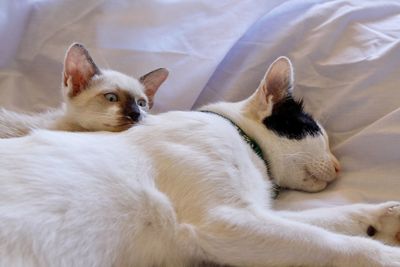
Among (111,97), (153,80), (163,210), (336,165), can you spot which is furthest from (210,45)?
(163,210)

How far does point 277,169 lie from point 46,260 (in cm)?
61

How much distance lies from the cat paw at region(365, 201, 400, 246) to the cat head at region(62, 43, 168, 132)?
0.61 metres

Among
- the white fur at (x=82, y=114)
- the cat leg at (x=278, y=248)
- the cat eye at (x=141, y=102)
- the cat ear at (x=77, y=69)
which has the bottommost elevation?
the cat leg at (x=278, y=248)

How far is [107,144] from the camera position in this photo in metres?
1.15

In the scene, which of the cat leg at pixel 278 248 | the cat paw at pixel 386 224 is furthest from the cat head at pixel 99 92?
the cat paw at pixel 386 224

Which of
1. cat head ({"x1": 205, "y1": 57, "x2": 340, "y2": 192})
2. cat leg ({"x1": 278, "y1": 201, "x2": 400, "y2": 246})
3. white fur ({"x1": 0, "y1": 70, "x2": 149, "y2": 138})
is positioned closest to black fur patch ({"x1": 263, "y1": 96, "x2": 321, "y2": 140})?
cat head ({"x1": 205, "y1": 57, "x2": 340, "y2": 192})

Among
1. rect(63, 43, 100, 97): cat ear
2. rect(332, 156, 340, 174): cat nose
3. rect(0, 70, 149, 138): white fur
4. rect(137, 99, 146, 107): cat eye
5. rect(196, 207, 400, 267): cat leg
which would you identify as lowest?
rect(332, 156, 340, 174): cat nose

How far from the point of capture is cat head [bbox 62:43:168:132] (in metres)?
1.35

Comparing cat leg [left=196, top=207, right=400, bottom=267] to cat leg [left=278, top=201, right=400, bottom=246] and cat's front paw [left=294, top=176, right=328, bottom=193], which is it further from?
cat's front paw [left=294, top=176, right=328, bottom=193]

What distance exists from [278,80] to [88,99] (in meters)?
0.51

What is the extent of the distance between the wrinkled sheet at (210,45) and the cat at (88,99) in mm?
95

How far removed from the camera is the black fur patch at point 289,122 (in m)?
1.30

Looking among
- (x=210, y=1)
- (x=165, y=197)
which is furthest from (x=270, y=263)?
Result: (x=210, y=1)

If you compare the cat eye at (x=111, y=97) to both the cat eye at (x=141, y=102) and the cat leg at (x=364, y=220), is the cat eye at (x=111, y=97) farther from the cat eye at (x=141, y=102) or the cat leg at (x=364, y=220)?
the cat leg at (x=364, y=220)
